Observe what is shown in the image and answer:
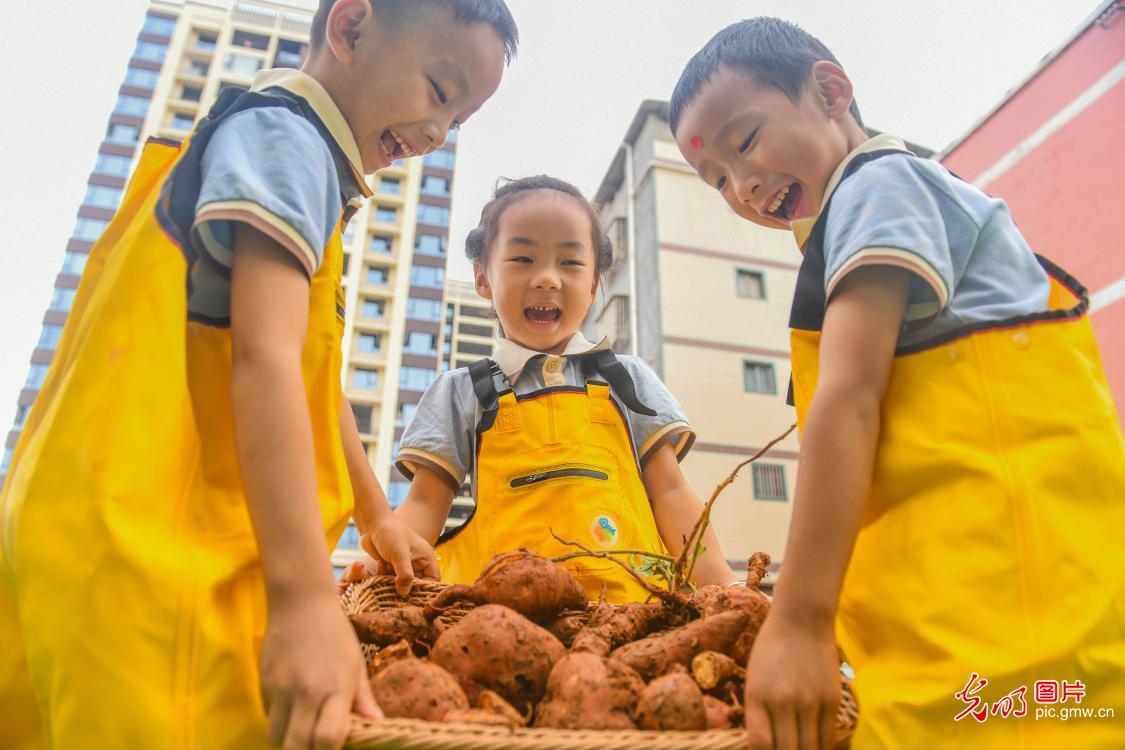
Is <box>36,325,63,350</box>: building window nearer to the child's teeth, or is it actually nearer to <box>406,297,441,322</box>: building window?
<box>406,297,441,322</box>: building window

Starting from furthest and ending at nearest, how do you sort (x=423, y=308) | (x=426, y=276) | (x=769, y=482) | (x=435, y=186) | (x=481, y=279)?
1. (x=435, y=186)
2. (x=426, y=276)
3. (x=423, y=308)
4. (x=769, y=482)
5. (x=481, y=279)

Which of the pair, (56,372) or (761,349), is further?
(761,349)

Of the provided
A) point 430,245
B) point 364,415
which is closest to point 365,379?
point 364,415

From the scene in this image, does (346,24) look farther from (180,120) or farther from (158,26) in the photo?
(158,26)

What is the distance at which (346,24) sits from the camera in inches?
50.9

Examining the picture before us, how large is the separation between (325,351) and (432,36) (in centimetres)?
67

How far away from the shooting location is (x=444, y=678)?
0.94 meters

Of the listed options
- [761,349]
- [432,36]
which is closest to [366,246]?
[761,349]

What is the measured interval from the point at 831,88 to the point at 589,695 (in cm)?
128

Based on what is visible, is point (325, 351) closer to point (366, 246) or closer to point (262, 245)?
point (262, 245)

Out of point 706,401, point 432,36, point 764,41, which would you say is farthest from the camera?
point 706,401

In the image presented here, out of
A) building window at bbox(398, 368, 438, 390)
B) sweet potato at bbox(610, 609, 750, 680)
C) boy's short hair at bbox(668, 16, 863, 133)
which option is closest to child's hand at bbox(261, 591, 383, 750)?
sweet potato at bbox(610, 609, 750, 680)

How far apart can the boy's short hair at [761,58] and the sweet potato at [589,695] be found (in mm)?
1161

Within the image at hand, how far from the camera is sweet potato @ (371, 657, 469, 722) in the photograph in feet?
2.87
